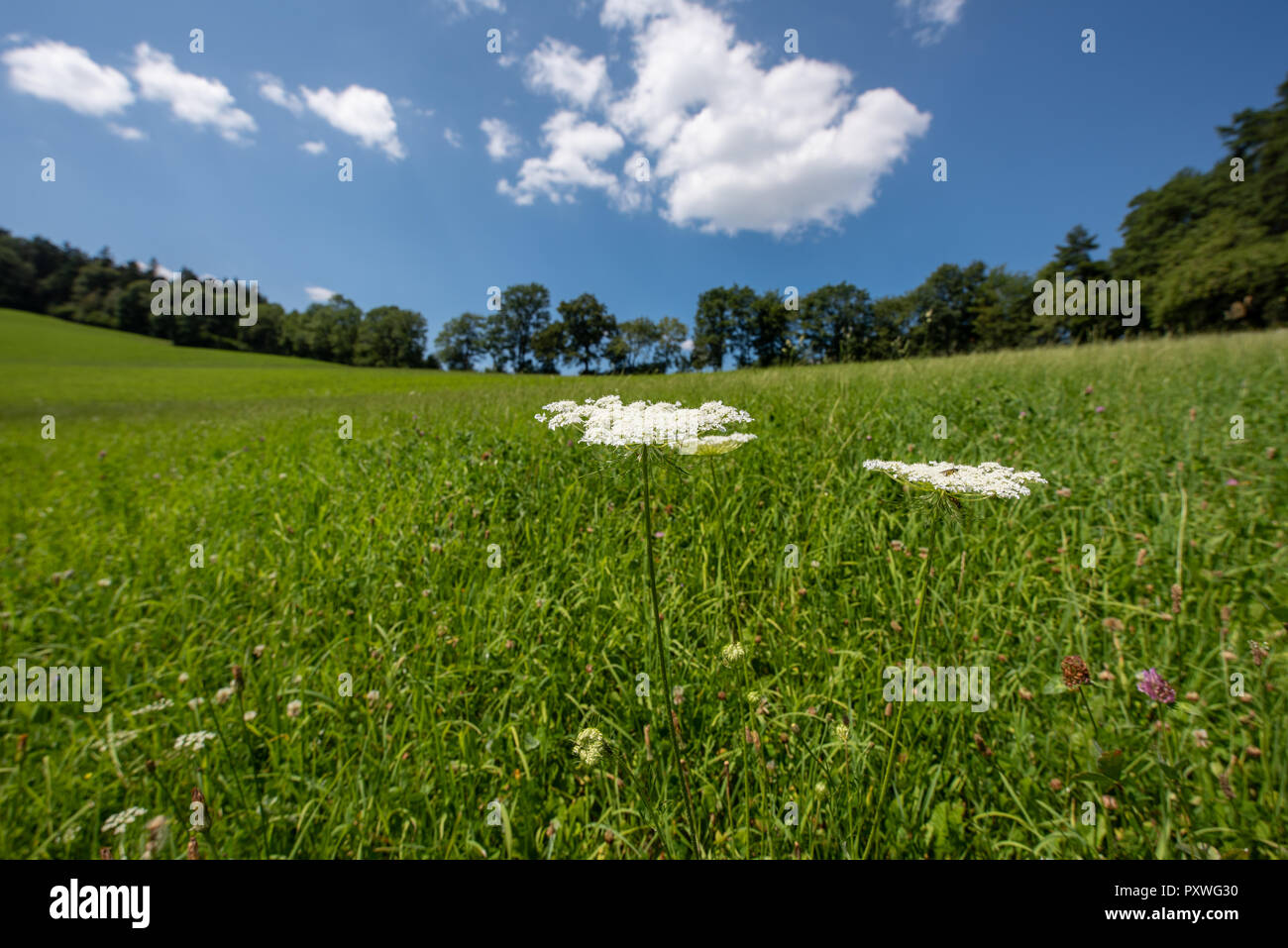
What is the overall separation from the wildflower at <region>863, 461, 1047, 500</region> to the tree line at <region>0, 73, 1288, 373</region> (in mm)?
5042

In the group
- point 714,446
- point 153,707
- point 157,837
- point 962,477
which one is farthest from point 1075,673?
point 153,707

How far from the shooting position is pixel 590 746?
3.42 ft

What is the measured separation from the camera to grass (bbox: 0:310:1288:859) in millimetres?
1488

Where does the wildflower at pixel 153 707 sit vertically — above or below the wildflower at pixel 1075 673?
below

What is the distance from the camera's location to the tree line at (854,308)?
57.6 feet

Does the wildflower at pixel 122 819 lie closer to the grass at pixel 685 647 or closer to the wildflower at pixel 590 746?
the grass at pixel 685 647

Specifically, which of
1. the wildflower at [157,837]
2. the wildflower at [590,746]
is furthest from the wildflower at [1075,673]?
the wildflower at [157,837]

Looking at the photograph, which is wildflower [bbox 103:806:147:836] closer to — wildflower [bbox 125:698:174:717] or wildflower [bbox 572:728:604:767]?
wildflower [bbox 125:698:174:717]

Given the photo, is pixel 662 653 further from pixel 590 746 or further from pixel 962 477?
pixel 962 477

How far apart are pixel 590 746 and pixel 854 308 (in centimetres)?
5937

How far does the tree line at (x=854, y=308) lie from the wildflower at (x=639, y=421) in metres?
5.25

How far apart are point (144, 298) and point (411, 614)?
330 feet

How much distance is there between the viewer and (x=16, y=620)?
2.71 meters

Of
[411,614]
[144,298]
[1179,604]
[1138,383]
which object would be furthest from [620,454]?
[144,298]
